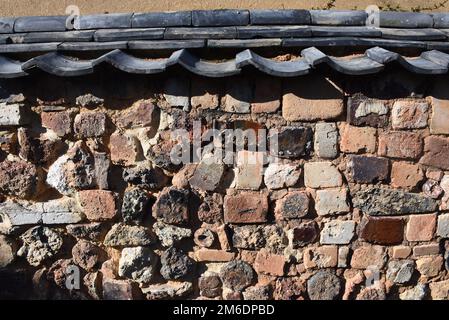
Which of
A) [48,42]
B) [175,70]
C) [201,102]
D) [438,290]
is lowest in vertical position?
[438,290]

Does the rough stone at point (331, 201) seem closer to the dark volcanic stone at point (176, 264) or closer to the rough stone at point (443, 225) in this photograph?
the rough stone at point (443, 225)

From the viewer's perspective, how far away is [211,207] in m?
2.48

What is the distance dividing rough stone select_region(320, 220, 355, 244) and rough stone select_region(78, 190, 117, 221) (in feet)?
3.83

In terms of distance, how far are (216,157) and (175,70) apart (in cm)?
51

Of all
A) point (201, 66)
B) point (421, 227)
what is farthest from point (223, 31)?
point (421, 227)

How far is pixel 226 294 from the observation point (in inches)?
101

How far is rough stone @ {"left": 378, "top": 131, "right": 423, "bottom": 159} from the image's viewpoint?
2424mm

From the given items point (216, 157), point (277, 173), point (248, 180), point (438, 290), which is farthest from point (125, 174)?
point (438, 290)

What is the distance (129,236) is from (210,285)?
531 millimetres

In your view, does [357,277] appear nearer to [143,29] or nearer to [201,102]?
[201,102]

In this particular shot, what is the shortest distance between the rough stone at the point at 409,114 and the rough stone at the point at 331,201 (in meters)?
0.47

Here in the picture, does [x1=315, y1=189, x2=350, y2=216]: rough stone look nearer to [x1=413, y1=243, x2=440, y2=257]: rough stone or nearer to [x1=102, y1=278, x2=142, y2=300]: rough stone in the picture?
[x1=413, y1=243, x2=440, y2=257]: rough stone

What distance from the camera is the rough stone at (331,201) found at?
2.46 meters

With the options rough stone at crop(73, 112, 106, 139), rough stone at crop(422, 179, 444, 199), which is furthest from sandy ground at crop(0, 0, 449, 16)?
rough stone at crop(422, 179, 444, 199)
